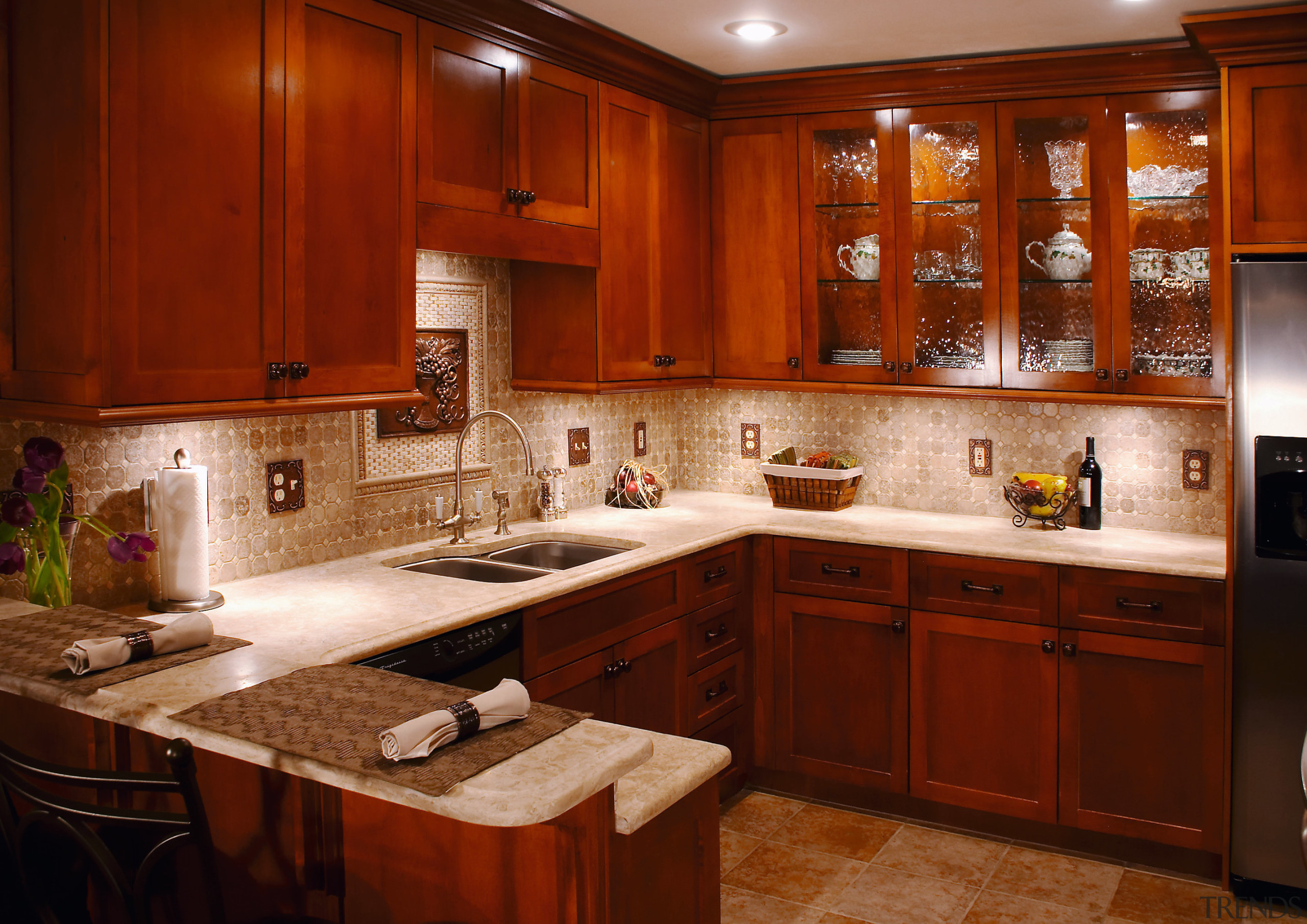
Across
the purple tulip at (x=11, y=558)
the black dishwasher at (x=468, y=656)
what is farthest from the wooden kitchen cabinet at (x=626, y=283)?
the purple tulip at (x=11, y=558)

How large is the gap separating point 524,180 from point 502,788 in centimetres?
226

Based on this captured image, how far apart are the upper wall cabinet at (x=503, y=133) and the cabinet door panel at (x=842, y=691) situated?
1.60 m

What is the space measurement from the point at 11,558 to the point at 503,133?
1777 millimetres

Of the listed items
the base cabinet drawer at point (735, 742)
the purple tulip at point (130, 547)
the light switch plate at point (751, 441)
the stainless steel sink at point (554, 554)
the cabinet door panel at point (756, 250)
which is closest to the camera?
the purple tulip at point (130, 547)

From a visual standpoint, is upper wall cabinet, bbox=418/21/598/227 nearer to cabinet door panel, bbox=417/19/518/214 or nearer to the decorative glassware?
cabinet door panel, bbox=417/19/518/214

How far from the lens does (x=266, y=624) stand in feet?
8.11

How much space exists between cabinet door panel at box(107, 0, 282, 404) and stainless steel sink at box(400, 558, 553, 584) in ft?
3.04

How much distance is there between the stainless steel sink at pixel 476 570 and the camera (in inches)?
129

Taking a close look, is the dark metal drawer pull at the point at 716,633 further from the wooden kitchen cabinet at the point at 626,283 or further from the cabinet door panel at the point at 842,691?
the wooden kitchen cabinet at the point at 626,283

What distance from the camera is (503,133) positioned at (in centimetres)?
321

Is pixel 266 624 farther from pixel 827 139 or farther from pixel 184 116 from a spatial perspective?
pixel 827 139

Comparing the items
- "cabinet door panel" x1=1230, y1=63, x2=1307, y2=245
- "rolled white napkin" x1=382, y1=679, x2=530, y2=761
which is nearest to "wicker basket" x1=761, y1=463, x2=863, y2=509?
"cabinet door panel" x1=1230, y1=63, x2=1307, y2=245

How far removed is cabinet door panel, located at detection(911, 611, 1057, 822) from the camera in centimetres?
344

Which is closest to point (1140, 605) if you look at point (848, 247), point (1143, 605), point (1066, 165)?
point (1143, 605)
